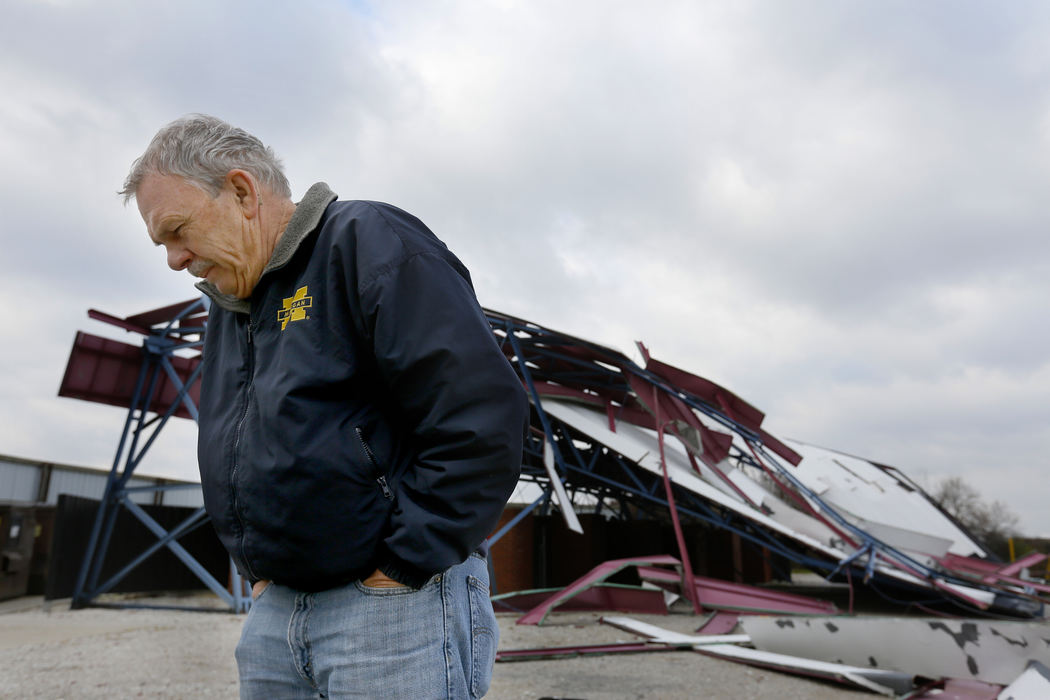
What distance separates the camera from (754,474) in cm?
1544

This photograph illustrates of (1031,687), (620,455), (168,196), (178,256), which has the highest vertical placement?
(620,455)

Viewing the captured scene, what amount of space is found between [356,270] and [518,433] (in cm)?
48

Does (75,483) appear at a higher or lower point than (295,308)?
Result: higher

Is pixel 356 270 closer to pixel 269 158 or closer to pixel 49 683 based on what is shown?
pixel 269 158

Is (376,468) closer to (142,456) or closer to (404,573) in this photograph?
(404,573)

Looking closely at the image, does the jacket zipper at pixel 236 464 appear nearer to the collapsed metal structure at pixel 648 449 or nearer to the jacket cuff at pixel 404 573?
the jacket cuff at pixel 404 573

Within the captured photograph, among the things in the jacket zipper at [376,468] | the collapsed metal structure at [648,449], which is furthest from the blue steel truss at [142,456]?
the jacket zipper at [376,468]

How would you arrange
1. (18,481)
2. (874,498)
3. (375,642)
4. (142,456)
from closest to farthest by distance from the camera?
(375,642), (142,456), (874,498), (18,481)

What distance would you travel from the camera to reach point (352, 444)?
1.44m

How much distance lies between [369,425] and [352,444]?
6 cm

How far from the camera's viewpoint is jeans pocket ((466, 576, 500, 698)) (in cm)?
146

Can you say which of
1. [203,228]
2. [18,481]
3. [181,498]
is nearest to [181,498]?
[181,498]

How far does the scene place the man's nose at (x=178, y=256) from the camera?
→ 67.3 inches

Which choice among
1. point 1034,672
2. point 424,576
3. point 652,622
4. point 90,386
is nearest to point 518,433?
point 424,576
